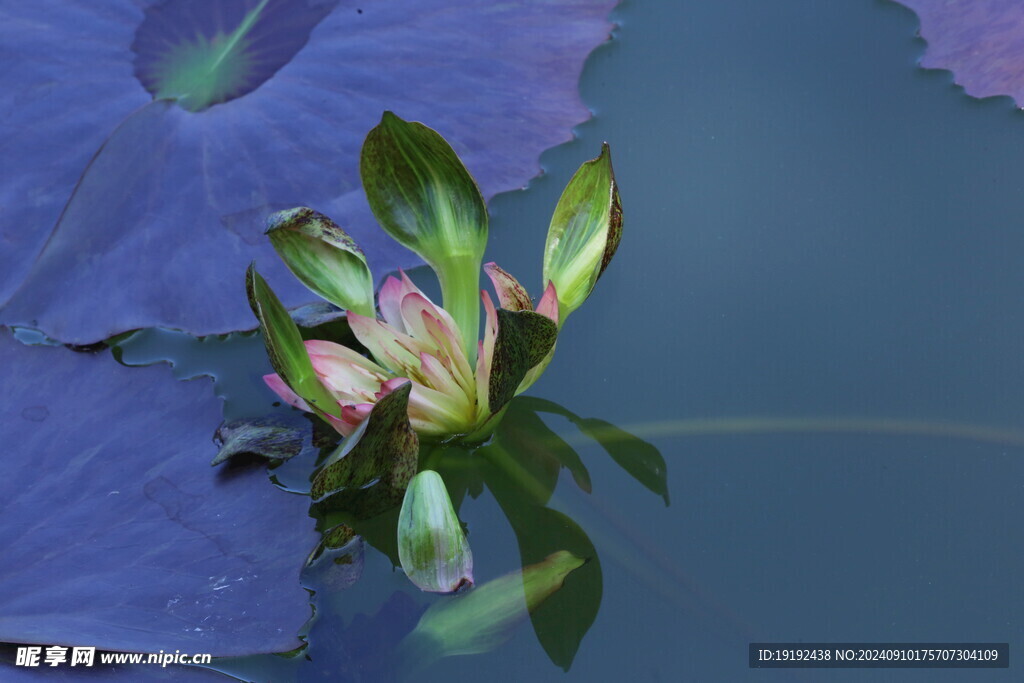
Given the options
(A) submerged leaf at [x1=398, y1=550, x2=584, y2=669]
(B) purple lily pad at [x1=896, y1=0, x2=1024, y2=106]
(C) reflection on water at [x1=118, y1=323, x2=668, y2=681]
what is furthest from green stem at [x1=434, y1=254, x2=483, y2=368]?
(B) purple lily pad at [x1=896, y1=0, x2=1024, y2=106]

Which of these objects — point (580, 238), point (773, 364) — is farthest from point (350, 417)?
point (773, 364)

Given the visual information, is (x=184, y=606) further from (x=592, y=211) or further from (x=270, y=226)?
(x=592, y=211)

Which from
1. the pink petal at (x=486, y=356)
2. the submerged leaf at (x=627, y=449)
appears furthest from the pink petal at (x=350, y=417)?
the submerged leaf at (x=627, y=449)

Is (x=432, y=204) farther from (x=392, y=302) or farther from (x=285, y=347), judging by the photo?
(x=285, y=347)

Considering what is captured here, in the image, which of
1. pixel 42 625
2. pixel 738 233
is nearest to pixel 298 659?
pixel 42 625

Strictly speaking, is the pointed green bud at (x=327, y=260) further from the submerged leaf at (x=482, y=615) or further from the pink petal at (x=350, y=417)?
the submerged leaf at (x=482, y=615)

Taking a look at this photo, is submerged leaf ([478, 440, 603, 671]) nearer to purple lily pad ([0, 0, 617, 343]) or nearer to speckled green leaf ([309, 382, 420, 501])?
speckled green leaf ([309, 382, 420, 501])
